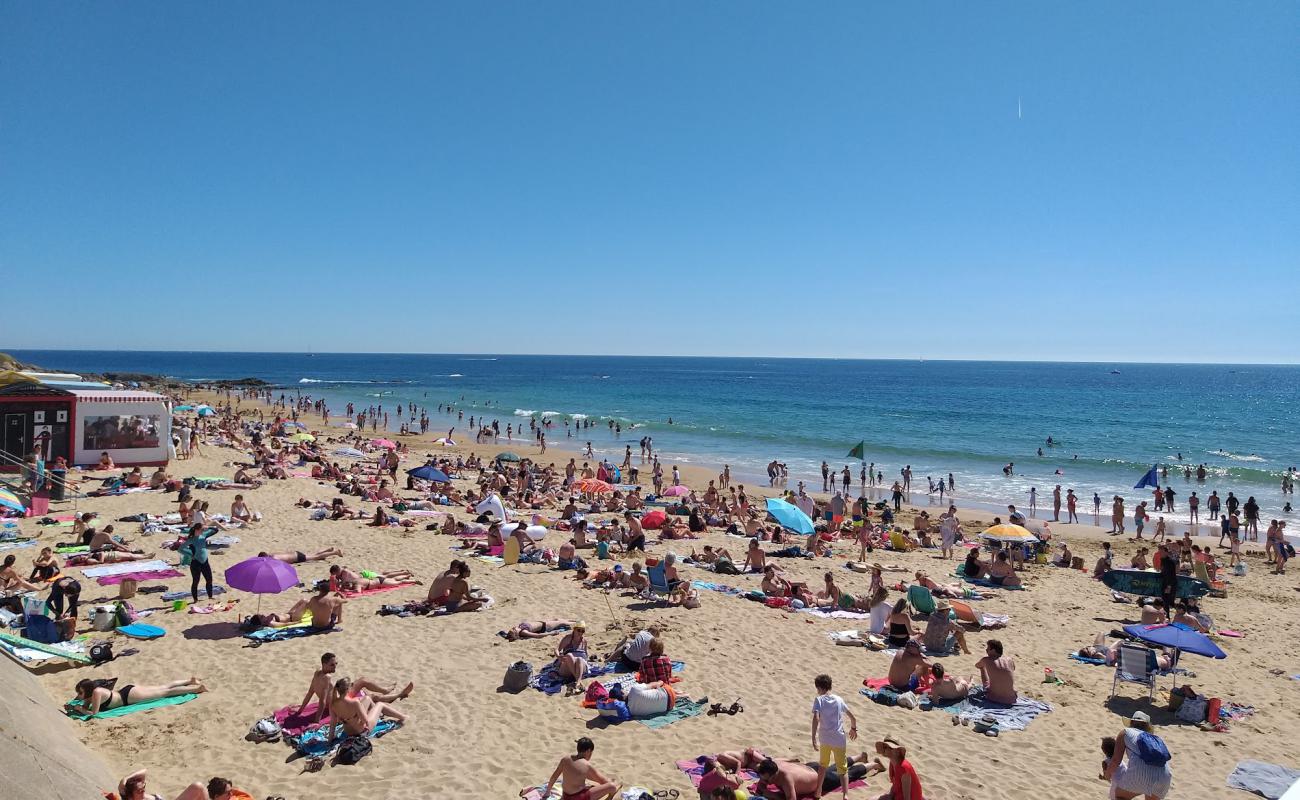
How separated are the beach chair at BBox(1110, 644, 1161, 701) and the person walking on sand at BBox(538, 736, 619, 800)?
22.0ft

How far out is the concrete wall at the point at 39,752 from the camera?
15.1ft

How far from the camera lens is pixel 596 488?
70.4 ft

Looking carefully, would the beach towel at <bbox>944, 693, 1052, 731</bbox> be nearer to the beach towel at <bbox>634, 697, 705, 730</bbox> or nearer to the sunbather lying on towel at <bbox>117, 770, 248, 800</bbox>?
the beach towel at <bbox>634, 697, 705, 730</bbox>

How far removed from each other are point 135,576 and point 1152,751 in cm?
1352

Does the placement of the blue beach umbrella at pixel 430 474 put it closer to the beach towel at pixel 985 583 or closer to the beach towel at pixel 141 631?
the beach towel at pixel 141 631

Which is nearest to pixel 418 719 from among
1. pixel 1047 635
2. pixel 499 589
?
pixel 499 589

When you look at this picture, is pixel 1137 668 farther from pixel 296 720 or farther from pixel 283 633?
pixel 283 633

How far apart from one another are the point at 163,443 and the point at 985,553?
22.9m

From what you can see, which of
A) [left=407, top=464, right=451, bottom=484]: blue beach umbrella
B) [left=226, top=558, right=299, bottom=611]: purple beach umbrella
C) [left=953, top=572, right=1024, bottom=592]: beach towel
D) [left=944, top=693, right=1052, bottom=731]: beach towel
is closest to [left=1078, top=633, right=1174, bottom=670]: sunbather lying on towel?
[left=944, top=693, right=1052, bottom=731]: beach towel

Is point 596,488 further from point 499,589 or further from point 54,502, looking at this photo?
point 54,502

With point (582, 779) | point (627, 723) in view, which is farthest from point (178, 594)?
point (582, 779)

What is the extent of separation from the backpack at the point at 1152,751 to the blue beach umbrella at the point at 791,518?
29.5 ft

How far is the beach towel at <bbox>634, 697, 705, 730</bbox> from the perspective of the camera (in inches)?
293

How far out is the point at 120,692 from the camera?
732 centimetres
